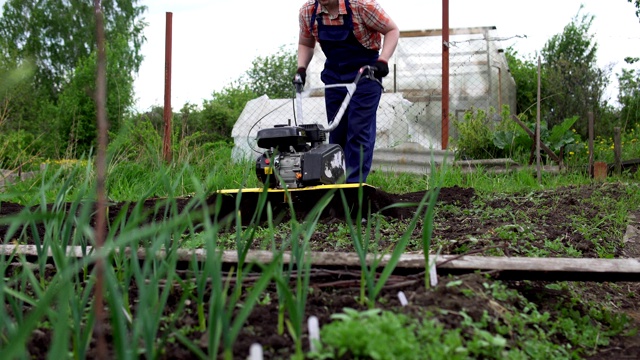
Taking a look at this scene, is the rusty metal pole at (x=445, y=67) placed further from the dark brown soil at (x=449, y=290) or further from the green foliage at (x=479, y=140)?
the dark brown soil at (x=449, y=290)

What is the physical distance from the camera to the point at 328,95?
5.01 metres

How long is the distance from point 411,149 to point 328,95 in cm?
261

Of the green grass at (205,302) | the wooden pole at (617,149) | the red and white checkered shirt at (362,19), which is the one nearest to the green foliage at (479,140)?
the wooden pole at (617,149)

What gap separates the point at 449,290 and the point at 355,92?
2.98 m

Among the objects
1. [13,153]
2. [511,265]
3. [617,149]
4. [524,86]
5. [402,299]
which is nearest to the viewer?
[402,299]

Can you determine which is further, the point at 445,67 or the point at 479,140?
the point at 445,67

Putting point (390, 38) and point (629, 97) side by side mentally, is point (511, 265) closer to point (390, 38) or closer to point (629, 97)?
point (390, 38)

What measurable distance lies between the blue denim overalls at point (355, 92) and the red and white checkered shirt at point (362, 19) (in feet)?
0.11

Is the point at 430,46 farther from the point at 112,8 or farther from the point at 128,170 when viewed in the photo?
the point at 112,8

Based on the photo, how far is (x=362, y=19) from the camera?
181 inches

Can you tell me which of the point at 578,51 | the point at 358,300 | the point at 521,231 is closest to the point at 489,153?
the point at 521,231

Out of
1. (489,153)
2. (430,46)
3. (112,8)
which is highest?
(112,8)

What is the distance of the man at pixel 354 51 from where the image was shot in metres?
4.56

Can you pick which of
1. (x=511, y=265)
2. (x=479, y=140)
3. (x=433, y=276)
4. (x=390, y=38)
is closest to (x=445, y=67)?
(x=479, y=140)
